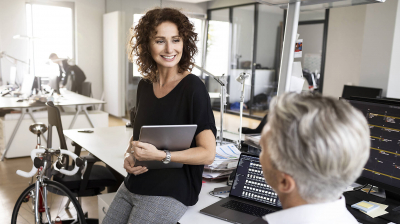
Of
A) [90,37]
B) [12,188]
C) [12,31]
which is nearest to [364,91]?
[12,188]

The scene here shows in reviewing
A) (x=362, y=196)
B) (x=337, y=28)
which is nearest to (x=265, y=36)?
(x=337, y=28)

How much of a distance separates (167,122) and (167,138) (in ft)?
0.32

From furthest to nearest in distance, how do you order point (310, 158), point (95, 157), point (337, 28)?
point (337, 28), point (95, 157), point (310, 158)

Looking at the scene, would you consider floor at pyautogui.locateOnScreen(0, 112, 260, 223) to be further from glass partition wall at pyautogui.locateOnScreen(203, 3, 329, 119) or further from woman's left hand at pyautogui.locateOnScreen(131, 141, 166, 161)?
glass partition wall at pyautogui.locateOnScreen(203, 3, 329, 119)

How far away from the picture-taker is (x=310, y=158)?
640 mm

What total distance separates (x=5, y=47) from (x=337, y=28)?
6057mm

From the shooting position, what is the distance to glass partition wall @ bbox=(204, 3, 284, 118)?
7293 millimetres

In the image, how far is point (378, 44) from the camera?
15.9 feet

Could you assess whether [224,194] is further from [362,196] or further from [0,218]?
[0,218]

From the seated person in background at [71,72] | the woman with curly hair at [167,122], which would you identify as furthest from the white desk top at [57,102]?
the woman with curly hair at [167,122]

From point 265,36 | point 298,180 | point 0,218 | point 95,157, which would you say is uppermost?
point 265,36

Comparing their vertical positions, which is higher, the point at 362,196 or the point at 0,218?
the point at 362,196

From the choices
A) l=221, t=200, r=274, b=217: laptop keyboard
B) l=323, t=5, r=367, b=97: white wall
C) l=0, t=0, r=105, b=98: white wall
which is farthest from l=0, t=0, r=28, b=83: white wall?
l=221, t=200, r=274, b=217: laptop keyboard

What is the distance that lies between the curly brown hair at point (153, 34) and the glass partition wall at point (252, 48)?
18.6ft
